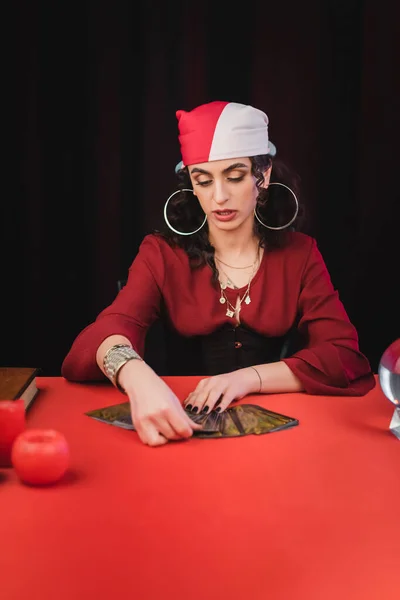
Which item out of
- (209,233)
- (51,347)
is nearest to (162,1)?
(209,233)

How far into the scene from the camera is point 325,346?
1.73m

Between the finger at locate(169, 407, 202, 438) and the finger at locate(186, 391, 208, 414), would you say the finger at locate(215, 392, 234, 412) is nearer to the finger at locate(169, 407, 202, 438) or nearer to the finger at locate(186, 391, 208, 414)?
the finger at locate(186, 391, 208, 414)

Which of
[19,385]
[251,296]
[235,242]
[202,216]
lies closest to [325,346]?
[251,296]

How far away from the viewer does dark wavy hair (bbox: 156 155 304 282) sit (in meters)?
1.99

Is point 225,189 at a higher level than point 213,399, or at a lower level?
higher

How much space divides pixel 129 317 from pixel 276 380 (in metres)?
0.42

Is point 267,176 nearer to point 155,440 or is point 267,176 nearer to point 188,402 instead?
point 188,402

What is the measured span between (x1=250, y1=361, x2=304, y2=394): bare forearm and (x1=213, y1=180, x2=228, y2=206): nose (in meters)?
0.45

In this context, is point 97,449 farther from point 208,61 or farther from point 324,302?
point 208,61

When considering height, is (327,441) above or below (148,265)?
below

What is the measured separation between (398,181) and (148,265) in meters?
0.94

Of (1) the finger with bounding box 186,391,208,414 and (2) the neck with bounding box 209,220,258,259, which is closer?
(1) the finger with bounding box 186,391,208,414

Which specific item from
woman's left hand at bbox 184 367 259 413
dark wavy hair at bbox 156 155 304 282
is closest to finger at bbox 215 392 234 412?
woman's left hand at bbox 184 367 259 413

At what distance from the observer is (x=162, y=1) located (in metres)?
2.26
